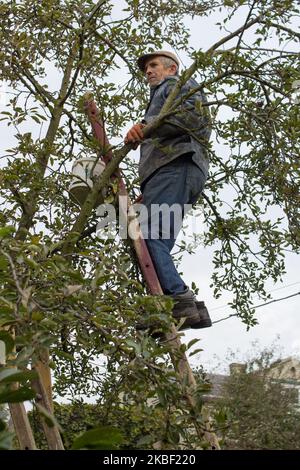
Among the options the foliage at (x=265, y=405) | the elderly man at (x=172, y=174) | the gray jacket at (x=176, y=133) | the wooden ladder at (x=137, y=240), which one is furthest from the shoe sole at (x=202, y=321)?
the foliage at (x=265, y=405)

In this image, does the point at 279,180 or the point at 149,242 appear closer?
the point at 279,180

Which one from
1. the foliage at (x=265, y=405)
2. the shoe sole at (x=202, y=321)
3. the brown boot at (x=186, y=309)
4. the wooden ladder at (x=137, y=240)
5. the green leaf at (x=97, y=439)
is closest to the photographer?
the green leaf at (x=97, y=439)

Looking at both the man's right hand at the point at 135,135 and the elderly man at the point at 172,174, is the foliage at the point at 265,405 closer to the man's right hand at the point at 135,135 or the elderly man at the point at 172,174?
the elderly man at the point at 172,174

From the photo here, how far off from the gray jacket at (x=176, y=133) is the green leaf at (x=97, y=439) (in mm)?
2249

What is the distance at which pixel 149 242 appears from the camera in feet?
13.2

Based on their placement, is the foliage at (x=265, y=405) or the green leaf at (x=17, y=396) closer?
the green leaf at (x=17, y=396)

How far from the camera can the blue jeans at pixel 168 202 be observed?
394 centimetres

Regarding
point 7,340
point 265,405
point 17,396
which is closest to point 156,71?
point 7,340

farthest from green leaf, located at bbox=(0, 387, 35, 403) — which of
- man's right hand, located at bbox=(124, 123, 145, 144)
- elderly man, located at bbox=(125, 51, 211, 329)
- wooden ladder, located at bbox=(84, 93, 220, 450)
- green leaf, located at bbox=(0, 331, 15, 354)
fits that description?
man's right hand, located at bbox=(124, 123, 145, 144)

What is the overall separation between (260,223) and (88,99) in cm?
141

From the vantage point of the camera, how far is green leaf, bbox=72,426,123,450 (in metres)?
1.60

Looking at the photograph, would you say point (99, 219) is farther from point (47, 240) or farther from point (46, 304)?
point (46, 304)

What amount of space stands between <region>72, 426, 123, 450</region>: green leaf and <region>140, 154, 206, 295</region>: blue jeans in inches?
89.5
